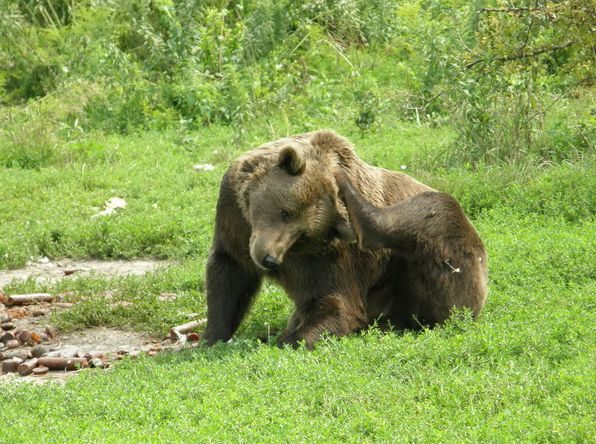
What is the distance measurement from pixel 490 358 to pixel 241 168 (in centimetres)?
236

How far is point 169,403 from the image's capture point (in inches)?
244

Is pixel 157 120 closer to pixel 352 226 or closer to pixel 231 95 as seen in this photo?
pixel 231 95

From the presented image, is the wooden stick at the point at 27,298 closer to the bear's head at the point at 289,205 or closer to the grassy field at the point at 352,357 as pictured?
the grassy field at the point at 352,357

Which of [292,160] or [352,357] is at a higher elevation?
[292,160]

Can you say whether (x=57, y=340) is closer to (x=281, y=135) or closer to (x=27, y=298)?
(x=27, y=298)

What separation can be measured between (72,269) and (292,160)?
167 inches

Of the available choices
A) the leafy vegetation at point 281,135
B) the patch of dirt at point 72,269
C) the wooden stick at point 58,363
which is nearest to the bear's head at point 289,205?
the leafy vegetation at point 281,135

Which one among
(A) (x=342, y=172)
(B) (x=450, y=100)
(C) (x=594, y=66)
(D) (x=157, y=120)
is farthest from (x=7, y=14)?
(A) (x=342, y=172)

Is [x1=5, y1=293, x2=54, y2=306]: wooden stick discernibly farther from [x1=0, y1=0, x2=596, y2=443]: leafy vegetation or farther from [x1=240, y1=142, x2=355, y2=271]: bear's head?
[x1=240, y1=142, x2=355, y2=271]: bear's head

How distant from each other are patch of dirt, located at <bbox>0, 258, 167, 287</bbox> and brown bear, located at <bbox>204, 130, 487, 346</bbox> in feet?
9.26

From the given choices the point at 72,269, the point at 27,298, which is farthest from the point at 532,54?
the point at 27,298

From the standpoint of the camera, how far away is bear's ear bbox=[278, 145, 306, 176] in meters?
7.51

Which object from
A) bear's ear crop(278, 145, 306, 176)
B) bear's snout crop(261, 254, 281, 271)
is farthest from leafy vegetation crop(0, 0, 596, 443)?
bear's ear crop(278, 145, 306, 176)

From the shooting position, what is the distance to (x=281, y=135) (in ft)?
48.2
